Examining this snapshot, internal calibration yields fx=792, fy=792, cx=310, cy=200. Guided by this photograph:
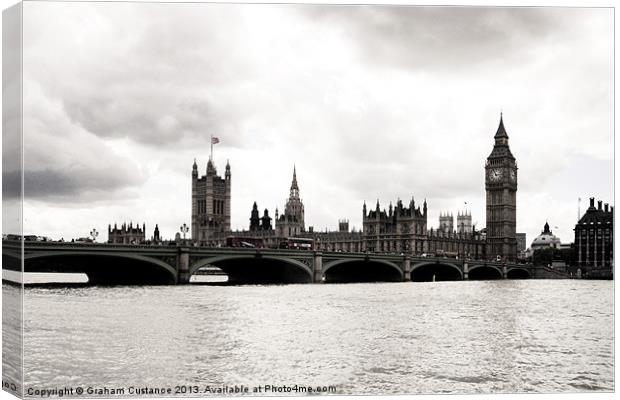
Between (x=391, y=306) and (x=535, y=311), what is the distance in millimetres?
5029

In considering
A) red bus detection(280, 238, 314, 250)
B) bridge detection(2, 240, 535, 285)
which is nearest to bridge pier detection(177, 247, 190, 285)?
bridge detection(2, 240, 535, 285)

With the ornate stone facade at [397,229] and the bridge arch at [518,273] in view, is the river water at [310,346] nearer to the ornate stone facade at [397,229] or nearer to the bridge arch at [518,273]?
the bridge arch at [518,273]

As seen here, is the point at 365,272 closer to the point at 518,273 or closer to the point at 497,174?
the point at 497,174

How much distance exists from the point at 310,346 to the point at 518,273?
72.7 meters

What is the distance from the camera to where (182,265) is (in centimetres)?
3844

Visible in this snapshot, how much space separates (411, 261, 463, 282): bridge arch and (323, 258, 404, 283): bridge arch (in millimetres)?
4919

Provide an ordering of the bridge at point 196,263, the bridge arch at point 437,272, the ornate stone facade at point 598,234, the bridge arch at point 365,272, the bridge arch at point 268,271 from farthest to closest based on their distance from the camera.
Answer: the bridge arch at point 437,272, the bridge arch at point 365,272, the bridge arch at point 268,271, the bridge at point 196,263, the ornate stone facade at point 598,234

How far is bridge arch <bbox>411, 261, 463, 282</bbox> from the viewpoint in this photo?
228 ft

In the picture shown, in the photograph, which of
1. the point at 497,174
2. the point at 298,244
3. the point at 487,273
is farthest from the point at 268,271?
the point at 487,273

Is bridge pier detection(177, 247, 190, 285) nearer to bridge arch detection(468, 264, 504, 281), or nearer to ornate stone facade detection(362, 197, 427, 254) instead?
bridge arch detection(468, 264, 504, 281)

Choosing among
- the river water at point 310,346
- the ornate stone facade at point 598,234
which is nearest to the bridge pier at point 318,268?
the ornate stone facade at point 598,234

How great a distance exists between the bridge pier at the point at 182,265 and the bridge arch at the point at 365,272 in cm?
2270

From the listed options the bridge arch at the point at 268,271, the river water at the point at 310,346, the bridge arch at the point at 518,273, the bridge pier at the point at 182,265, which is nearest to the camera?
the river water at the point at 310,346

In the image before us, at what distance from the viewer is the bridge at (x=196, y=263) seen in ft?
106
